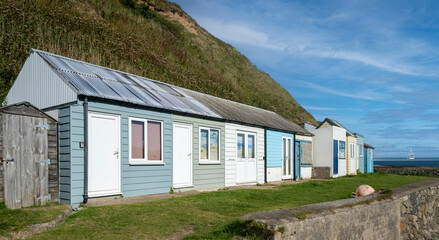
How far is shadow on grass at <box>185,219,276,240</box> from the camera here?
4810 mm

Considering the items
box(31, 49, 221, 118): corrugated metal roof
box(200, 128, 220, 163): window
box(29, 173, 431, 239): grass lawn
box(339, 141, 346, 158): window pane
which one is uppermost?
box(31, 49, 221, 118): corrugated metal roof

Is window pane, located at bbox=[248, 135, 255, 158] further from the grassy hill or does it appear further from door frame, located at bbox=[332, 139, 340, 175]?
the grassy hill

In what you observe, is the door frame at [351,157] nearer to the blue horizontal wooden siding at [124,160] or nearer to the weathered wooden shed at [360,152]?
the weathered wooden shed at [360,152]

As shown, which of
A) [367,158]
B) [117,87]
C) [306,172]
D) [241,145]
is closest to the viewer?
[117,87]

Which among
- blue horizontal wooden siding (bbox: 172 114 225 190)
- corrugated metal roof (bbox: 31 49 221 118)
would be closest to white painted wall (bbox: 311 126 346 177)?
blue horizontal wooden siding (bbox: 172 114 225 190)

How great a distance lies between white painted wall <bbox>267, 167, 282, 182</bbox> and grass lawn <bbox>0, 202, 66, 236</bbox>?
11.0 meters

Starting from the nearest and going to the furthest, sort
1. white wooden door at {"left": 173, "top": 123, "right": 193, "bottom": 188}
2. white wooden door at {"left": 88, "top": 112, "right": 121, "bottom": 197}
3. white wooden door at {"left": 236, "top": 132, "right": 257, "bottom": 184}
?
white wooden door at {"left": 88, "top": 112, "right": 121, "bottom": 197}, white wooden door at {"left": 173, "top": 123, "right": 193, "bottom": 188}, white wooden door at {"left": 236, "top": 132, "right": 257, "bottom": 184}

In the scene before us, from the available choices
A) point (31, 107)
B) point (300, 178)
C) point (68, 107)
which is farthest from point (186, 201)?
point (300, 178)

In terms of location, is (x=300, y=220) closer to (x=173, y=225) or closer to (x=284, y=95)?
(x=173, y=225)

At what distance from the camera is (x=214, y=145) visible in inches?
520

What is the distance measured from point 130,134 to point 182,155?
240cm

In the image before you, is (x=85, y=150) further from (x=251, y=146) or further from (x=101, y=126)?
(x=251, y=146)

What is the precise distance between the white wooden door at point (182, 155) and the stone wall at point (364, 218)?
565cm

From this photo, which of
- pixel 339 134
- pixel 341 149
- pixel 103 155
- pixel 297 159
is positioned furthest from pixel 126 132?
pixel 341 149
